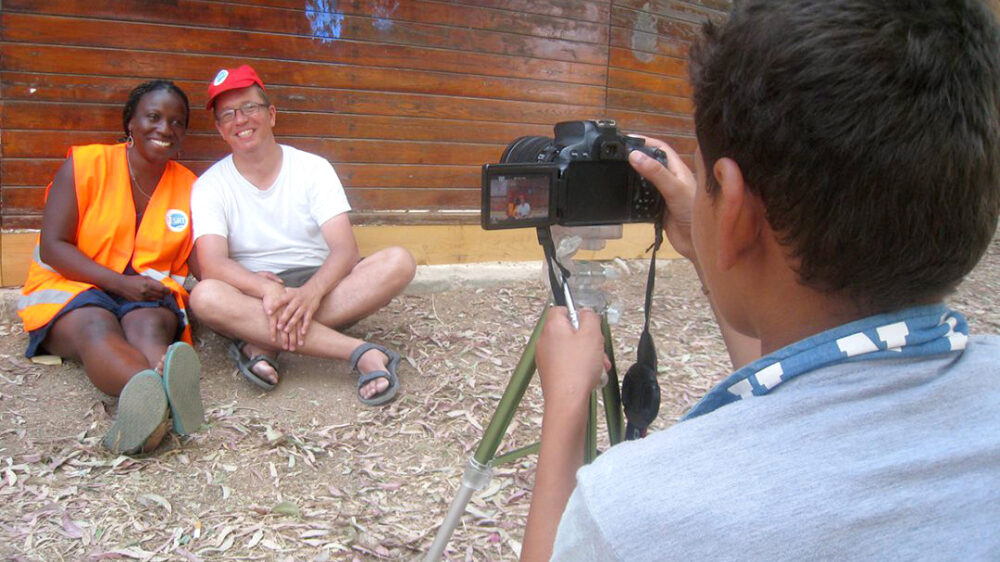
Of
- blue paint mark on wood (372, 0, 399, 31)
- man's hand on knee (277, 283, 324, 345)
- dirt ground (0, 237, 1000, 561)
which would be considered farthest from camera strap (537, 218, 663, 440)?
blue paint mark on wood (372, 0, 399, 31)

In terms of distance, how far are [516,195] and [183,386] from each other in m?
1.94

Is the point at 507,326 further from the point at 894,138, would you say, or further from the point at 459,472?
the point at 894,138

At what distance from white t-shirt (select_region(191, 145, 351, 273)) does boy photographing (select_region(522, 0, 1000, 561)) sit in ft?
10.4

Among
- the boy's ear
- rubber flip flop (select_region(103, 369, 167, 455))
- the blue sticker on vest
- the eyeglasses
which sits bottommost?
rubber flip flop (select_region(103, 369, 167, 455))

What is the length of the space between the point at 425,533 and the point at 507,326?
6.33 ft

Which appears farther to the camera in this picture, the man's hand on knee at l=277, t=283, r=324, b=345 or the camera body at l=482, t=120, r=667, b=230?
the man's hand on knee at l=277, t=283, r=324, b=345

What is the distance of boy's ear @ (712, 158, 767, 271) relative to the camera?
882 millimetres

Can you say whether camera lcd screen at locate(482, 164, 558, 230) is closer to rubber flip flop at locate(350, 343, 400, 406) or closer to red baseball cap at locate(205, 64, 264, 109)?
rubber flip flop at locate(350, 343, 400, 406)

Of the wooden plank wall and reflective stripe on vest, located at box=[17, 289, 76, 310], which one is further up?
the wooden plank wall

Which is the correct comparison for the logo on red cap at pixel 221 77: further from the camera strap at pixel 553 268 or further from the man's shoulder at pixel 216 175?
the camera strap at pixel 553 268

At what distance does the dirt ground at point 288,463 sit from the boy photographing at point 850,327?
6.24 ft

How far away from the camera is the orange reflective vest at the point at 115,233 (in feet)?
11.4

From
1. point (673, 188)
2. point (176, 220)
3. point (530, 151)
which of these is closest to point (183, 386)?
point (176, 220)

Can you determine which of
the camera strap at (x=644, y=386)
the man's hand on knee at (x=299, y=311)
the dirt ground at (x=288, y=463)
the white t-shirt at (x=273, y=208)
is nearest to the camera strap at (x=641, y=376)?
the camera strap at (x=644, y=386)
